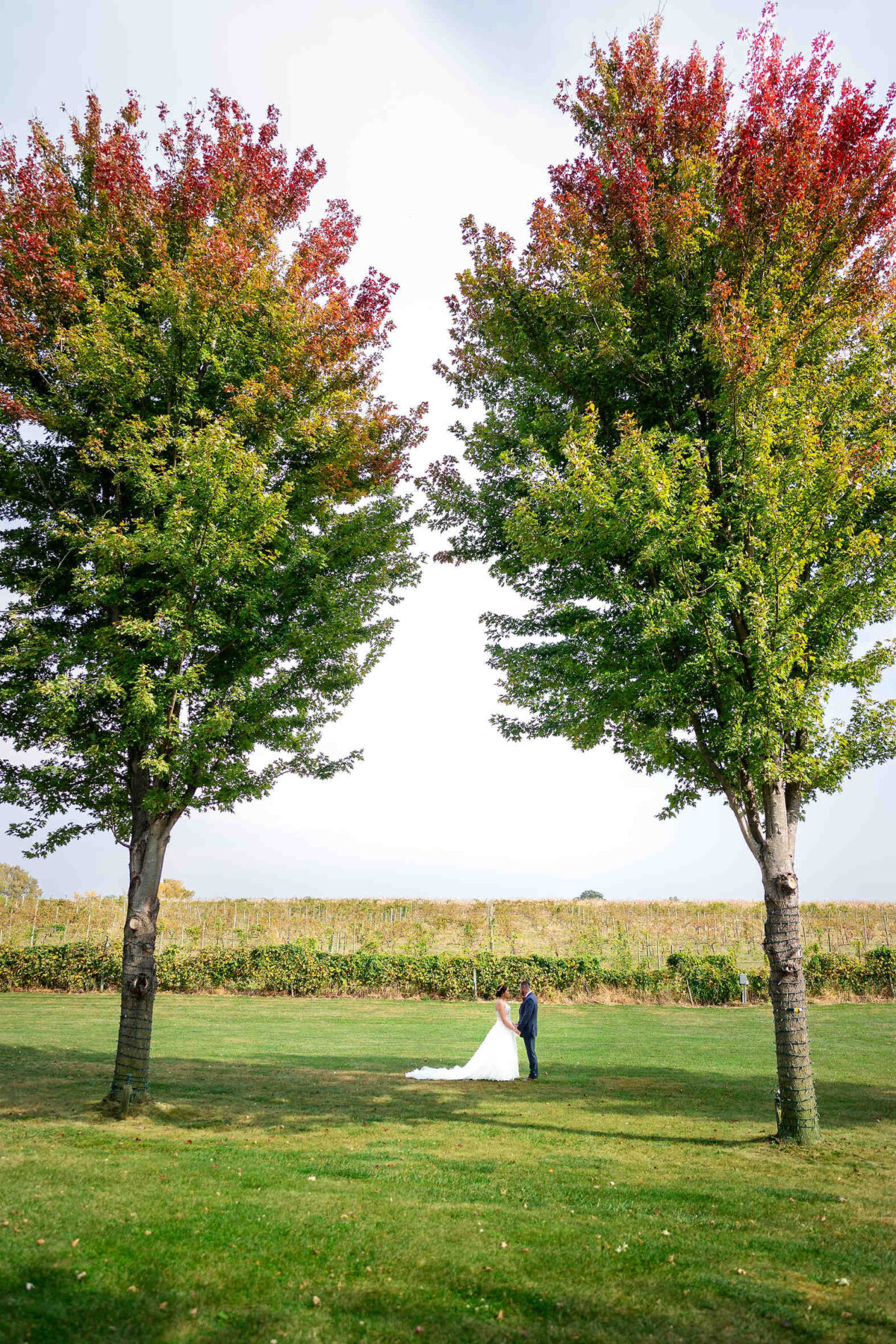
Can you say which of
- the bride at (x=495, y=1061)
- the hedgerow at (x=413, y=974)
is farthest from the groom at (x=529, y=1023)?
the hedgerow at (x=413, y=974)

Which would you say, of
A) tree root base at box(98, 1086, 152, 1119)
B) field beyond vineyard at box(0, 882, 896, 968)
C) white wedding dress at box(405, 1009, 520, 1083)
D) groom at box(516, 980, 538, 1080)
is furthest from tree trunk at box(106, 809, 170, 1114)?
field beyond vineyard at box(0, 882, 896, 968)

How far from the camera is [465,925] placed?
35188 millimetres

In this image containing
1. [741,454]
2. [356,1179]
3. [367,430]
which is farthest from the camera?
[367,430]

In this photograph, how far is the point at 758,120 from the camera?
10688 mm

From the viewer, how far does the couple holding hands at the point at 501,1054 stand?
14.8 m

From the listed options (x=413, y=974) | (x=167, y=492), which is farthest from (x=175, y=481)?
(x=413, y=974)

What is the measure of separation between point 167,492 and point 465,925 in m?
29.0

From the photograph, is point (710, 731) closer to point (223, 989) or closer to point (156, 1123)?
point (156, 1123)

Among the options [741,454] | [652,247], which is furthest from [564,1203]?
[652,247]

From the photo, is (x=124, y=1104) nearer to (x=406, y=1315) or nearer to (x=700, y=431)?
(x=406, y=1315)

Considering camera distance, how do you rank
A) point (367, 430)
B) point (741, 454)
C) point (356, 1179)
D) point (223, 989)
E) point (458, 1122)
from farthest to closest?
1. point (223, 989)
2. point (367, 430)
3. point (458, 1122)
4. point (741, 454)
5. point (356, 1179)

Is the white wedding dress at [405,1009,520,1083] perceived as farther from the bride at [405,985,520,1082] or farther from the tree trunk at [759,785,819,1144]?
the tree trunk at [759,785,819,1144]

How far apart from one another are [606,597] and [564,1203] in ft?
21.5

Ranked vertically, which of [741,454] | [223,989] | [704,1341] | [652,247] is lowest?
[223,989]
